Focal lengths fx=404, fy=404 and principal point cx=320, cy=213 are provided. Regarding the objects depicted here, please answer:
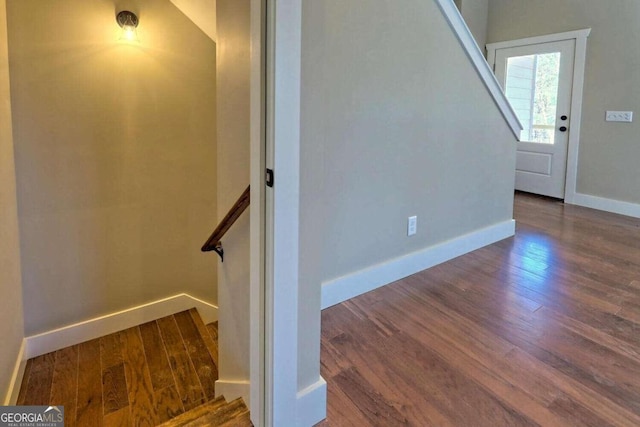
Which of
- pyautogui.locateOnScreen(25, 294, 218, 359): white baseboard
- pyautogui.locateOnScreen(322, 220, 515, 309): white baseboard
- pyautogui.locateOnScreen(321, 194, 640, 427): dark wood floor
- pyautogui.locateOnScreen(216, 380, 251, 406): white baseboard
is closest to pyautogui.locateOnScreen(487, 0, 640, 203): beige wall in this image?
pyautogui.locateOnScreen(321, 194, 640, 427): dark wood floor

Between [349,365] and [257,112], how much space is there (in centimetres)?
114

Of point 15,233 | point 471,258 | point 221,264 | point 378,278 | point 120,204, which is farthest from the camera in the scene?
point 471,258

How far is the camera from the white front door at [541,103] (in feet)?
14.8

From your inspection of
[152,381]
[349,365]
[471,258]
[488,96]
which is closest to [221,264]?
[349,365]

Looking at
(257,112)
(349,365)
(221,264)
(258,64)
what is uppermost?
(258,64)

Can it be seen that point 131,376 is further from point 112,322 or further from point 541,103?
point 541,103

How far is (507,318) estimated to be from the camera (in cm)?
212

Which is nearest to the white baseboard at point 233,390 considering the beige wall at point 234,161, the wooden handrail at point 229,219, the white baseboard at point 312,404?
the beige wall at point 234,161

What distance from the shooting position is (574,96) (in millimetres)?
4426

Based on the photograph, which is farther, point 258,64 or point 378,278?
point 378,278

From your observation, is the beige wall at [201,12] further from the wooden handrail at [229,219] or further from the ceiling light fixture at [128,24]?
the wooden handrail at [229,219]

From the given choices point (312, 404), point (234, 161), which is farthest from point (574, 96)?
point (312, 404)

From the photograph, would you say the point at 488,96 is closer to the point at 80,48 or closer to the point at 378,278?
the point at 378,278

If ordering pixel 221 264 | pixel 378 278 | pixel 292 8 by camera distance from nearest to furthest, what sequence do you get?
pixel 292 8
pixel 221 264
pixel 378 278
